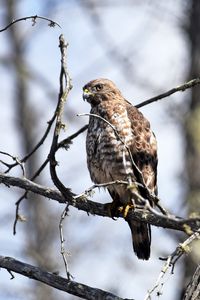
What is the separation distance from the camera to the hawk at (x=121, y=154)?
583cm

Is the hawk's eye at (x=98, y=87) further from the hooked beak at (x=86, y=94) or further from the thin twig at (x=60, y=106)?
the thin twig at (x=60, y=106)

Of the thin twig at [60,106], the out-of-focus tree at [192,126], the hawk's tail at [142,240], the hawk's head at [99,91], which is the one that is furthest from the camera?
the out-of-focus tree at [192,126]

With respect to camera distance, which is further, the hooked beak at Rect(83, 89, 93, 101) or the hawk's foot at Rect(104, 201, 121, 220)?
the hooked beak at Rect(83, 89, 93, 101)

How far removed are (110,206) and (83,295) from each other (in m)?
1.00

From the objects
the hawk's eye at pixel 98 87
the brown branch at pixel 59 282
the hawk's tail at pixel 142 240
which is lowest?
the brown branch at pixel 59 282

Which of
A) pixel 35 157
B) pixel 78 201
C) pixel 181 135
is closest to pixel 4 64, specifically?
pixel 35 157

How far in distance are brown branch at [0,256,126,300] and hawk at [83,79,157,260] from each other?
0.92m

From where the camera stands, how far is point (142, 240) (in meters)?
6.23

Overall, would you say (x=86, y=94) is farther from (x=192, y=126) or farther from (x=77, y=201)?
(x=192, y=126)

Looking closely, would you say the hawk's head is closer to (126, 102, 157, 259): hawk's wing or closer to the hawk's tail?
(126, 102, 157, 259): hawk's wing

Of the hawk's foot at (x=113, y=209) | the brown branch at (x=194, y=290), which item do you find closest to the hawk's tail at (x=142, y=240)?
the hawk's foot at (x=113, y=209)

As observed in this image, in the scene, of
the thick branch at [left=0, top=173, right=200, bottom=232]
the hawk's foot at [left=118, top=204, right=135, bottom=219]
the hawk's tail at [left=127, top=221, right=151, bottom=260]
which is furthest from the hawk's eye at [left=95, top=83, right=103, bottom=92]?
the thick branch at [left=0, top=173, right=200, bottom=232]

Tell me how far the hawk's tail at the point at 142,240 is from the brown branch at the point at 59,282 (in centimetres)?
156

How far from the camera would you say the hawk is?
5.83 meters
